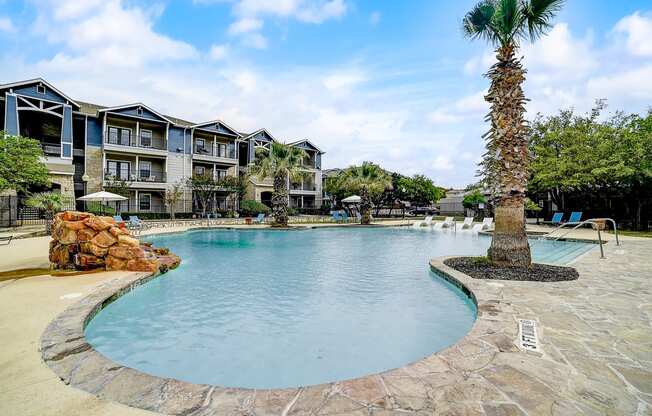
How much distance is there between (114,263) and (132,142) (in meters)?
22.8

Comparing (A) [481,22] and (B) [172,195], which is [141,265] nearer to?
(A) [481,22]

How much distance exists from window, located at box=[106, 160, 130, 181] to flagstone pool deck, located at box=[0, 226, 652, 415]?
25.0 metres

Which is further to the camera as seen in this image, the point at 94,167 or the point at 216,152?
the point at 216,152

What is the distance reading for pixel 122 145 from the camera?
Answer: 24969 mm

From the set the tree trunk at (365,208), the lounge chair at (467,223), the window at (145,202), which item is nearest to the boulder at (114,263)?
the tree trunk at (365,208)

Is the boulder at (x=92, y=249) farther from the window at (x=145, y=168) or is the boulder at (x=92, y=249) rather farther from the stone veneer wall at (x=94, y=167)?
the window at (x=145, y=168)

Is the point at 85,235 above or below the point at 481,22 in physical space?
below

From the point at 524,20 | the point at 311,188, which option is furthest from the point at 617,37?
the point at 311,188

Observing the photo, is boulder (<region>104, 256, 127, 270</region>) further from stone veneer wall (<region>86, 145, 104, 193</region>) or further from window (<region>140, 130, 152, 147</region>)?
window (<region>140, 130, 152, 147</region>)

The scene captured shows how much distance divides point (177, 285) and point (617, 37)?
57.5 feet

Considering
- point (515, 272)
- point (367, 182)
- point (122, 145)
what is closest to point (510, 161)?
point (515, 272)

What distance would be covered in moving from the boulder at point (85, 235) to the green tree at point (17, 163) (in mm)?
10426

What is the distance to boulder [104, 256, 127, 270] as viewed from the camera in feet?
23.8

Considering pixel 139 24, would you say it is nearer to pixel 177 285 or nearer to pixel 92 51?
pixel 92 51
